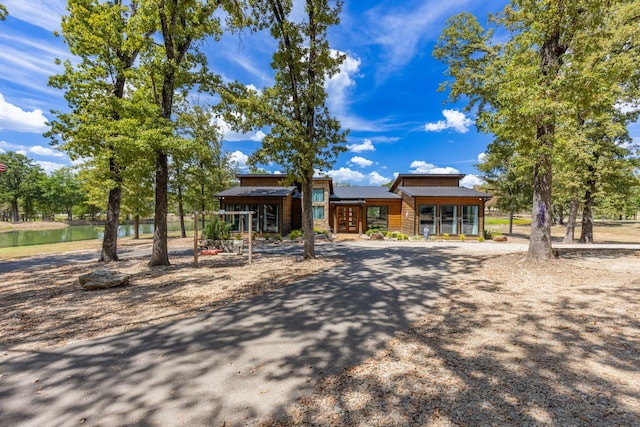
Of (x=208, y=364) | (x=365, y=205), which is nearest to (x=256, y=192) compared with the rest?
(x=365, y=205)

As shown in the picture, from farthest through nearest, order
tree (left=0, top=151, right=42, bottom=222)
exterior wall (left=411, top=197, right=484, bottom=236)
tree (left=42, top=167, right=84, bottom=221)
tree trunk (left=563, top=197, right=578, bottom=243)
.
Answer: tree (left=42, top=167, right=84, bottom=221), tree (left=0, top=151, right=42, bottom=222), exterior wall (left=411, top=197, right=484, bottom=236), tree trunk (left=563, top=197, right=578, bottom=243)

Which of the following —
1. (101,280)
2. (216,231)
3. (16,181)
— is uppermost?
(16,181)

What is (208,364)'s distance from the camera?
3549 millimetres

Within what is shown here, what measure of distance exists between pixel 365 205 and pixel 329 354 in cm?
2006

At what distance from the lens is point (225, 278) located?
8.37 metres

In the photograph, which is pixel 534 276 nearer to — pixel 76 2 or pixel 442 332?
pixel 442 332

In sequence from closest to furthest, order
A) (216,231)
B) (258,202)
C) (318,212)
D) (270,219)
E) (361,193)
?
(216,231) < (258,202) < (270,219) < (318,212) < (361,193)

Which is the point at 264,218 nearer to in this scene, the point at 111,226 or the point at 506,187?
the point at 111,226

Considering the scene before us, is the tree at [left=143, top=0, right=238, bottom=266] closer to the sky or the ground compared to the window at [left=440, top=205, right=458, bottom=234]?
closer to the sky

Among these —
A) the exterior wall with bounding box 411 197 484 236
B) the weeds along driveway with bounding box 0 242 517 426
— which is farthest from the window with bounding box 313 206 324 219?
the weeds along driveway with bounding box 0 242 517 426

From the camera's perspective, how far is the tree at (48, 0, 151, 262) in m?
9.03

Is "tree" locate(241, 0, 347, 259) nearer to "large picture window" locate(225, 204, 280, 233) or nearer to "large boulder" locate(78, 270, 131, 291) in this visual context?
"large boulder" locate(78, 270, 131, 291)

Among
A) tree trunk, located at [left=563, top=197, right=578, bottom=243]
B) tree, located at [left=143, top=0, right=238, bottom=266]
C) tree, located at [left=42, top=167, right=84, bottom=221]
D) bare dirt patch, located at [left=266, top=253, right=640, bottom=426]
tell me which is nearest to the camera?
bare dirt patch, located at [left=266, top=253, right=640, bottom=426]

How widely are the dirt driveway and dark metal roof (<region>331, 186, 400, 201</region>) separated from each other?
1638 cm
